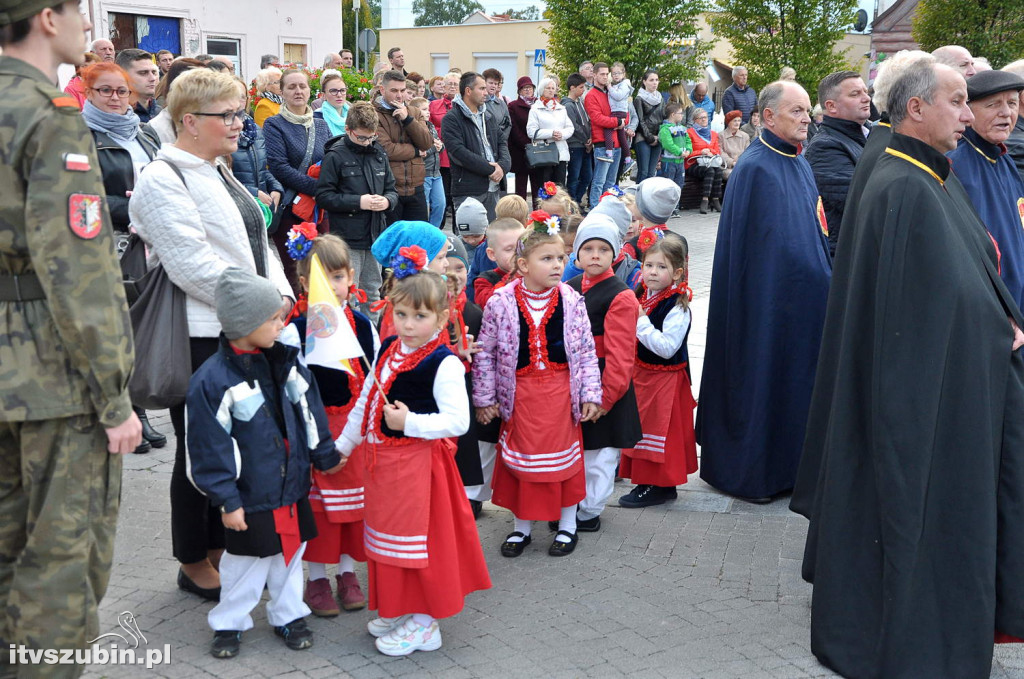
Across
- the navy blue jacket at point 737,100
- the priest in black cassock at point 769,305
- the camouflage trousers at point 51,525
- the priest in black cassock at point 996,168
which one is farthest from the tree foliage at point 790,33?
the camouflage trousers at point 51,525

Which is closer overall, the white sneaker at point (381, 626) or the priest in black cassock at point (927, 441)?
the priest in black cassock at point (927, 441)

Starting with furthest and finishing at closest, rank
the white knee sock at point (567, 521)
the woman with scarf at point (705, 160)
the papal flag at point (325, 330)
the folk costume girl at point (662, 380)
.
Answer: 1. the woman with scarf at point (705, 160)
2. the folk costume girl at point (662, 380)
3. the white knee sock at point (567, 521)
4. the papal flag at point (325, 330)

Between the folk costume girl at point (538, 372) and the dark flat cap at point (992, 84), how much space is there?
2050mm

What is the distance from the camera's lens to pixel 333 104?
383 inches

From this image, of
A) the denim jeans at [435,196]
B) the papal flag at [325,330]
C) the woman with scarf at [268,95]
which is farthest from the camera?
the denim jeans at [435,196]

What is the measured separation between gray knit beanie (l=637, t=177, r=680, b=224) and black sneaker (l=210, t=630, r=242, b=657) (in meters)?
3.33

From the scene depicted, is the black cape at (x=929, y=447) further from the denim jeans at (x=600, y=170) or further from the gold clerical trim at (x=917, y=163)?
the denim jeans at (x=600, y=170)

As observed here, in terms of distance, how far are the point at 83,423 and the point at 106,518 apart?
1.03 ft

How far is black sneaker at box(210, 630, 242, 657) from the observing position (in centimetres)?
376

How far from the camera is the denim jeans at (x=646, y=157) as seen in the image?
52.9ft

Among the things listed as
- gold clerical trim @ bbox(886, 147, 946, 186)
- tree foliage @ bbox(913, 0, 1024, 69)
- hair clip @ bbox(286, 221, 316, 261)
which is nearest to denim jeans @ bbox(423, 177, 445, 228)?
hair clip @ bbox(286, 221, 316, 261)

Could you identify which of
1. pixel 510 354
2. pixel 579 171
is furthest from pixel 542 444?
pixel 579 171

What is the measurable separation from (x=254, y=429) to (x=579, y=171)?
1176 cm

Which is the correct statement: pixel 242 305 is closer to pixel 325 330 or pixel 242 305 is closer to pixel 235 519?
pixel 325 330
